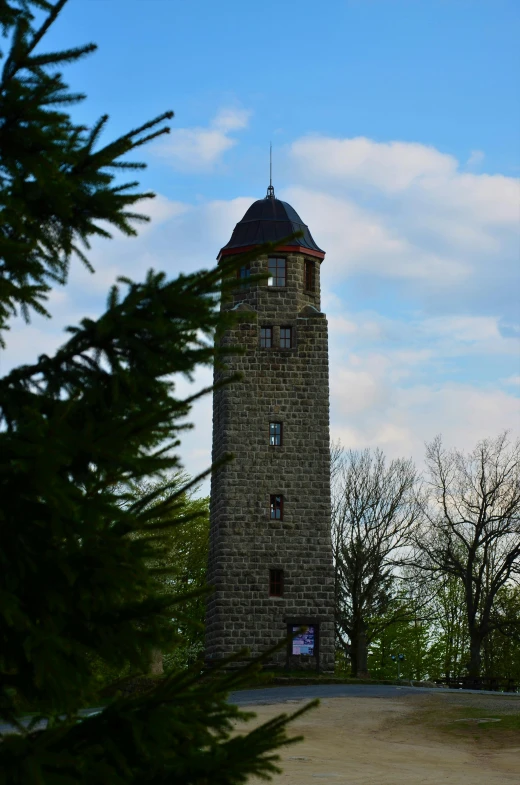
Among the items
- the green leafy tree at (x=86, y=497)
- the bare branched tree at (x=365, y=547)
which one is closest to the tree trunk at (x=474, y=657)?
the bare branched tree at (x=365, y=547)

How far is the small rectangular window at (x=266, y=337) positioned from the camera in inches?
1412

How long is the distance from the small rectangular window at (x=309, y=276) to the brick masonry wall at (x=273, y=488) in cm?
60

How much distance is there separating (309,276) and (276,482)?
7780mm

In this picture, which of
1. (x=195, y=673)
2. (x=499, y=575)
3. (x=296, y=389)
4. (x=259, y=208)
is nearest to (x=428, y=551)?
(x=499, y=575)

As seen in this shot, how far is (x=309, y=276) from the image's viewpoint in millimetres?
37219

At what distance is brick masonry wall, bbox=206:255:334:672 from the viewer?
33.4 meters

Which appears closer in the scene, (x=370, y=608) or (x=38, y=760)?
(x=38, y=760)

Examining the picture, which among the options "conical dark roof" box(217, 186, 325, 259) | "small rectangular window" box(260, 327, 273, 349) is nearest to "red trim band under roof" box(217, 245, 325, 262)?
"conical dark roof" box(217, 186, 325, 259)

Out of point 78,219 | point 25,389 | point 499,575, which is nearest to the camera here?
point 25,389

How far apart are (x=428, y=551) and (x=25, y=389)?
40394mm

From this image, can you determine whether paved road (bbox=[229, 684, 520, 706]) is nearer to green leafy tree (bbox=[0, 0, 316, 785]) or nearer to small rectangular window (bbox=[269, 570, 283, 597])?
small rectangular window (bbox=[269, 570, 283, 597])

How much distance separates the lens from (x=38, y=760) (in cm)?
365

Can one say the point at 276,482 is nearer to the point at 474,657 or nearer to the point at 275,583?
the point at 275,583

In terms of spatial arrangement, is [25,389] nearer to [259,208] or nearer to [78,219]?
[78,219]
